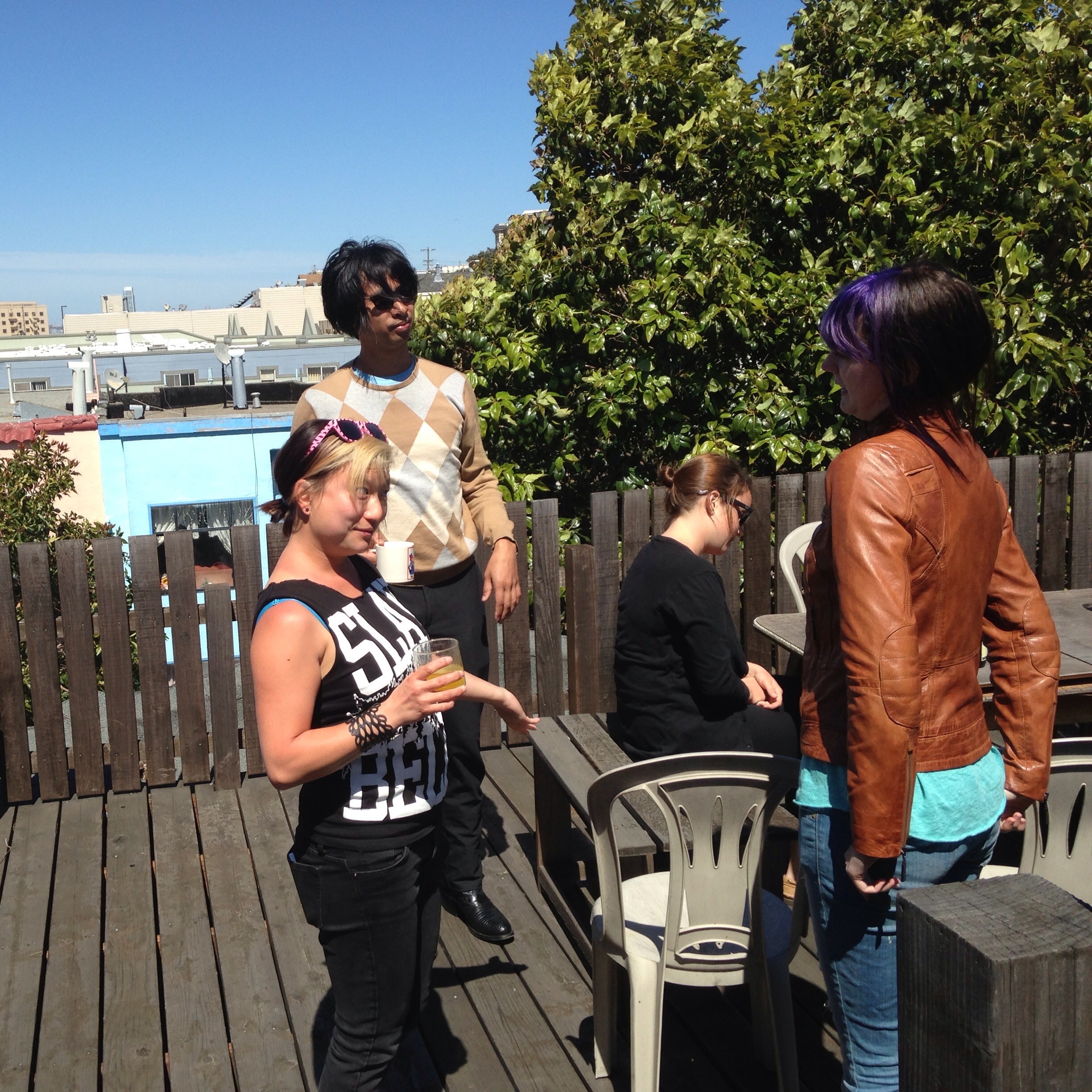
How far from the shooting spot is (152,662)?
439 cm

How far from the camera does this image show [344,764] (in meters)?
1.92

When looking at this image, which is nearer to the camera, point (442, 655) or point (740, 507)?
point (442, 655)

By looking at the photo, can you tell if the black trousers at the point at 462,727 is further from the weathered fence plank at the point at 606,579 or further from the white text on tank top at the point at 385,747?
the weathered fence plank at the point at 606,579

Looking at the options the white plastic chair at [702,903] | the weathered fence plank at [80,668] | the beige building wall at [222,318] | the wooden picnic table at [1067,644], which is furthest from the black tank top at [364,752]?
the beige building wall at [222,318]

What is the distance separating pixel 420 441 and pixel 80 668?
6.92 feet

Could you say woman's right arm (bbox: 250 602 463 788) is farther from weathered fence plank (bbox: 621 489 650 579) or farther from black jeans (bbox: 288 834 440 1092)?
weathered fence plank (bbox: 621 489 650 579)

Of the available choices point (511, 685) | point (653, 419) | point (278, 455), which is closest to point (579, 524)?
point (653, 419)

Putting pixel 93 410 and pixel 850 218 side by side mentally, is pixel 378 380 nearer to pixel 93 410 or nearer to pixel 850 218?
pixel 850 218

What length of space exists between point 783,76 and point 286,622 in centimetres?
583

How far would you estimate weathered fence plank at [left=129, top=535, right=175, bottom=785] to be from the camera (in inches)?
169

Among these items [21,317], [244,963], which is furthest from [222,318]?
[21,317]

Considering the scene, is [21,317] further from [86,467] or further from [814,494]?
[814,494]

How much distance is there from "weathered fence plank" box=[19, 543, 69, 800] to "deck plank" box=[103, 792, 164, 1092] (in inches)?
12.3

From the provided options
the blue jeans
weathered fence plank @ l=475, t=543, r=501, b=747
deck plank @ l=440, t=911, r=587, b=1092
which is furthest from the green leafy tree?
the blue jeans
